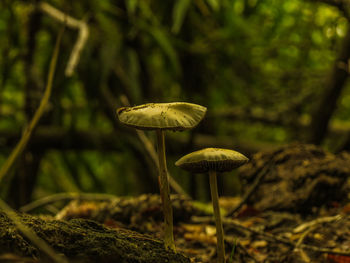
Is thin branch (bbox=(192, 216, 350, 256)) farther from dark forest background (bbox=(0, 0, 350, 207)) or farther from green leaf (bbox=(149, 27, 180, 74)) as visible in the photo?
green leaf (bbox=(149, 27, 180, 74))

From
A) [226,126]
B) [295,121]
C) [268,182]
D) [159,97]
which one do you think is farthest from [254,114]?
[268,182]

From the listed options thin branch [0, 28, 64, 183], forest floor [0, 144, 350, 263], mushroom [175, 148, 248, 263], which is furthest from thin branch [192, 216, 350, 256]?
thin branch [0, 28, 64, 183]

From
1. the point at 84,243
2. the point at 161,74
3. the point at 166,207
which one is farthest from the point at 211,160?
the point at 161,74

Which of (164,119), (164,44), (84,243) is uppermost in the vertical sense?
(164,44)

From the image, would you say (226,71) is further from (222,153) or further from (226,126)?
(222,153)

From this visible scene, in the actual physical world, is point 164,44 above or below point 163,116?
above

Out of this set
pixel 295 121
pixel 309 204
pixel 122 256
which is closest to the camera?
pixel 122 256

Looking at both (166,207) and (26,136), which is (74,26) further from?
(166,207)
